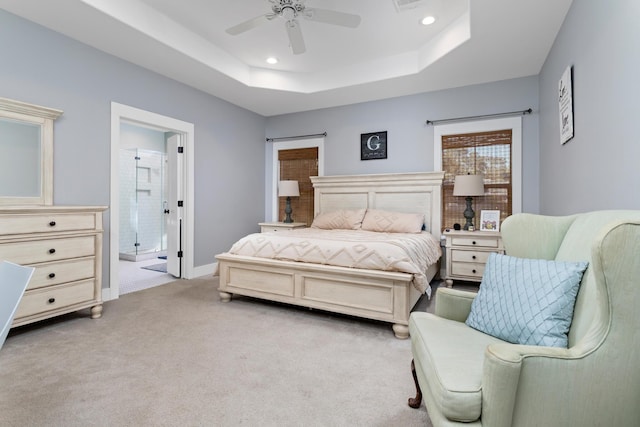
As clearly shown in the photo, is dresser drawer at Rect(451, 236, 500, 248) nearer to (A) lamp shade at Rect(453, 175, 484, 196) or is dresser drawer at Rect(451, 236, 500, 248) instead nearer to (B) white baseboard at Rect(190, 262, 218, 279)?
(A) lamp shade at Rect(453, 175, 484, 196)

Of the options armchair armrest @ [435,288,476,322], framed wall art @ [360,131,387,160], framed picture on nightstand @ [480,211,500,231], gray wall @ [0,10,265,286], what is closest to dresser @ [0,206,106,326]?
gray wall @ [0,10,265,286]

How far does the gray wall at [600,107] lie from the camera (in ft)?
5.21

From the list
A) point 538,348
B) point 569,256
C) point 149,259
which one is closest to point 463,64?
point 569,256

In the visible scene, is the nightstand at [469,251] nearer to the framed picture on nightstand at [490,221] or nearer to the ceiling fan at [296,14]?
the framed picture on nightstand at [490,221]

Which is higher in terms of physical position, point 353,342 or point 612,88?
point 612,88

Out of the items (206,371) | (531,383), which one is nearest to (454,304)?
(531,383)

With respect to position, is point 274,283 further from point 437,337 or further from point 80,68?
point 80,68

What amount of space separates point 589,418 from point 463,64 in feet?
11.5

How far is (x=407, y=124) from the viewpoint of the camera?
14.8 feet

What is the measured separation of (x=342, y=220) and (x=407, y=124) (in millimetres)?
1643

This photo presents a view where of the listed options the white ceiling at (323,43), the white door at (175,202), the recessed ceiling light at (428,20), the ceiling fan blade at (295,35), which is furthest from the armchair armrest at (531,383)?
the white door at (175,202)

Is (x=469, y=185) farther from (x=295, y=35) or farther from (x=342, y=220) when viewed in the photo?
(x=295, y=35)

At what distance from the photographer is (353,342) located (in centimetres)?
237

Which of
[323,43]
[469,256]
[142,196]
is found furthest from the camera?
[142,196]
